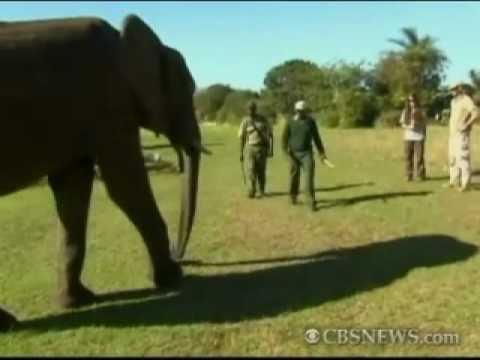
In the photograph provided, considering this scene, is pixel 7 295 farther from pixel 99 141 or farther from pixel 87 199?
pixel 99 141

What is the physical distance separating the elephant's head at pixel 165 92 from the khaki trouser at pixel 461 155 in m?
7.55

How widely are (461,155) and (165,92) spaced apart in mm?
8233

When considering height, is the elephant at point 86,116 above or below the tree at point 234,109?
above

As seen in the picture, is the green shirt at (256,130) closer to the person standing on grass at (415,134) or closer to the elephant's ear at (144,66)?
the person standing on grass at (415,134)

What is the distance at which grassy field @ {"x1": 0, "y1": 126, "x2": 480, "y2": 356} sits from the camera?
6867 mm

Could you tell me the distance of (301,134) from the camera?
550 inches

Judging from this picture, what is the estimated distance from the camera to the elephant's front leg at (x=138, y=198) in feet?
25.7

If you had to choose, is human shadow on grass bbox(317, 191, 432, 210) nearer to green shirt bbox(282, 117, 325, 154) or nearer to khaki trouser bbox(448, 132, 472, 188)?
khaki trouser bbox(448, 132, 472, 188)

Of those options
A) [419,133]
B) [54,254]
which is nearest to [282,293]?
[54,254]

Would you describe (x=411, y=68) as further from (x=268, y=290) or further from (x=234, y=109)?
(x=268, y=290)

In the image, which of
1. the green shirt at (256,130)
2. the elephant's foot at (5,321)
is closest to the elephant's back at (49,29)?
the elephant's foot at (5,321)

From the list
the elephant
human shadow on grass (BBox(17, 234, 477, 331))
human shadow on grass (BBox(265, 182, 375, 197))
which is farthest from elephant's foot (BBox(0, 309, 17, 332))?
human shadow on grass (BBox(265, 182, 375, 197))

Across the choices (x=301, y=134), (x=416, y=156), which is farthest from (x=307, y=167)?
(x=416, y=156)

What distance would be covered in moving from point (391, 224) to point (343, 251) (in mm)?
2190
